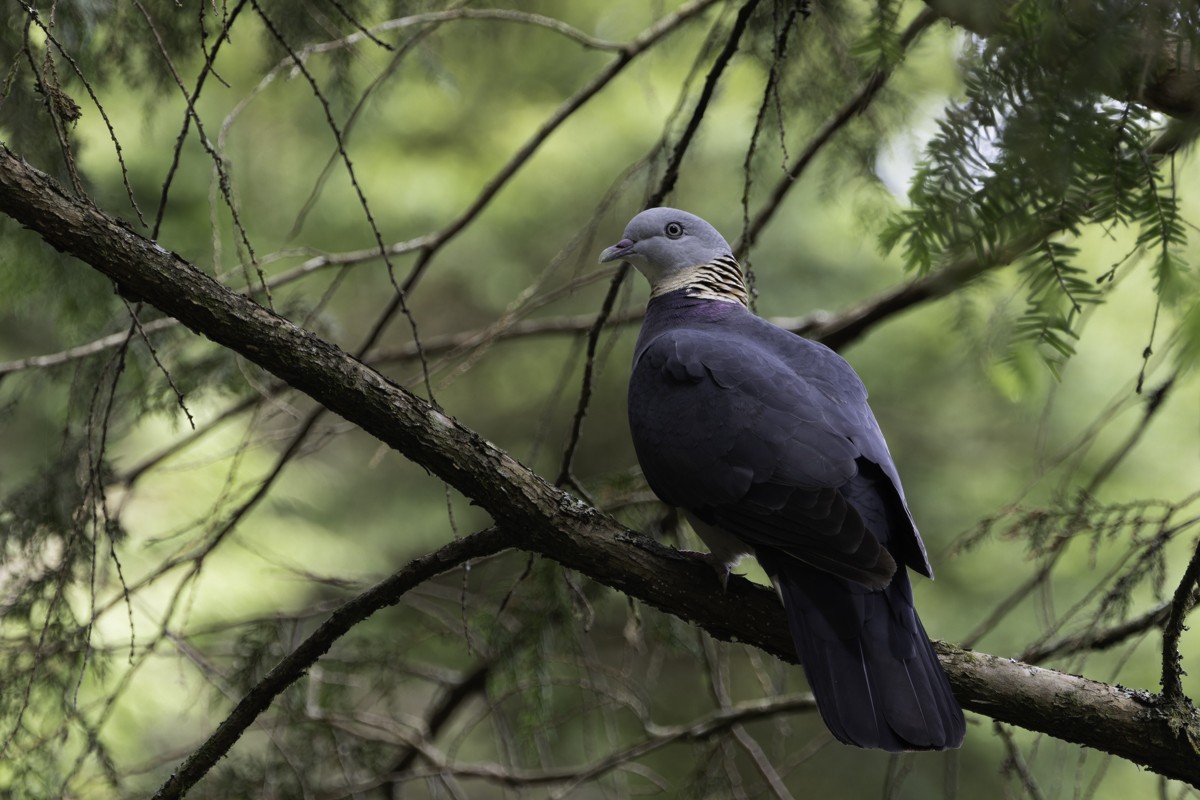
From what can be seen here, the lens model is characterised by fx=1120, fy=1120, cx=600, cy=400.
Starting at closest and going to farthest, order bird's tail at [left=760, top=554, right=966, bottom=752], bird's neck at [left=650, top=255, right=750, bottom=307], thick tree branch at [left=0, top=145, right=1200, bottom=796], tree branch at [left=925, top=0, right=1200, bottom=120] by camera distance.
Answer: tree branch at [left=925, top=0, right=1200, bottom=120] < thick tree branch at [left=0, top=145, right=1200, bottom=796] < bird's tail at [left=760, top=554, right=966, bottom=752] < bird's neck at [left=650, top=255, right=750, bottom=307]

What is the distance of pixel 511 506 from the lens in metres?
2.22

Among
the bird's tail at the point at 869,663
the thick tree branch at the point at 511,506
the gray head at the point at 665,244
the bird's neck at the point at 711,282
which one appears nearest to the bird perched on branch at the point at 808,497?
the bird's tail at the point at 869,663

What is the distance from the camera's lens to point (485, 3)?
3.57 metres

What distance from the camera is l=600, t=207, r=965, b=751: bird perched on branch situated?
2283 mm

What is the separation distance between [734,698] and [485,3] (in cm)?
434

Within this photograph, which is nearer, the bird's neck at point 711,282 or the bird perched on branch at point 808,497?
the bird perched on branch at point 808,497

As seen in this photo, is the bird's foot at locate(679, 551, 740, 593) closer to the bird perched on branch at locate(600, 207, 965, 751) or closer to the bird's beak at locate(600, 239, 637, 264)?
the bird perched on branch at locate(600, 207, 965, 751)

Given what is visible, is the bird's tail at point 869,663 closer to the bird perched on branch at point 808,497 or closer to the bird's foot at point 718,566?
the bird perched on branch at point 808,497

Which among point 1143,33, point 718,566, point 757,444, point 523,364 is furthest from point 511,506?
point 523,364

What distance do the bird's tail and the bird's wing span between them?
70 millimetres

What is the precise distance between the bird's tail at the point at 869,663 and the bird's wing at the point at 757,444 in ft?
0.23

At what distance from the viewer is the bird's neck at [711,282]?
3.45 meters

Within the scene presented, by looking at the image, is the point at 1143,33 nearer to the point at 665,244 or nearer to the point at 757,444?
the point at 757,444

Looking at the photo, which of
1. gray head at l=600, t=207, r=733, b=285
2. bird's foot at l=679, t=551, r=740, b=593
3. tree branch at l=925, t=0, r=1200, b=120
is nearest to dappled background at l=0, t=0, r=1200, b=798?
tree branch at l=925, t=0, r=1200, b=120
